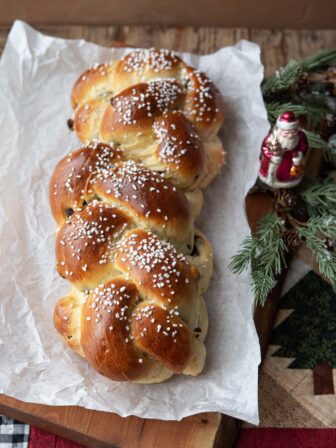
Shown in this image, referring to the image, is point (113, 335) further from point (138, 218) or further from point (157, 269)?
point (138, 218)

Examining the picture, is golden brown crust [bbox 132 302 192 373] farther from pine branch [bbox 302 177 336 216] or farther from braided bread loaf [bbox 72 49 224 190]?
pine branch [bbox 302 177 336 216]

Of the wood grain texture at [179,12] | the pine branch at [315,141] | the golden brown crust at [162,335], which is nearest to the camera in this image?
the golden brown crust at [162,335]

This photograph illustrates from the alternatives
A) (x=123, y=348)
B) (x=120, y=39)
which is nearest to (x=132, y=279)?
(x=123, y=348)

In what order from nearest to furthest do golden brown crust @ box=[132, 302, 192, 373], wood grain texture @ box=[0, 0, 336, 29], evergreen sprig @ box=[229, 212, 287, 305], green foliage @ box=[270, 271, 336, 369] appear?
1. golden brown crust @ box=[132, 302, 192, 373]
2. evergreen sprig @ box=[229, 212, 287, 305]
3. green foliage @ box=[270, 271, 336, 369]
4. wood grain texture @ box=[0, 0, 336, 29]

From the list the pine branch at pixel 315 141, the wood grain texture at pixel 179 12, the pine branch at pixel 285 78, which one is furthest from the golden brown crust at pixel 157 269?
the wood grain texture at pixel 179 12

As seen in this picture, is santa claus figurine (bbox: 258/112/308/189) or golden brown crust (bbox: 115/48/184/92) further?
golden brown crust (bbox: 115/48/184/92)

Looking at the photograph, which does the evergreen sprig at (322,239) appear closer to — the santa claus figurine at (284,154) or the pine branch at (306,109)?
the santa claus figurine at (284,154)

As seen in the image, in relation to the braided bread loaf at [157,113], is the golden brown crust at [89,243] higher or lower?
lower

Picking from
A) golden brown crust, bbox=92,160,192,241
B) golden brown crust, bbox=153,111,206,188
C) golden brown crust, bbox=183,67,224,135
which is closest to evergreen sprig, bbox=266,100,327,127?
golden brown crust, bbox=183,67,224,135
